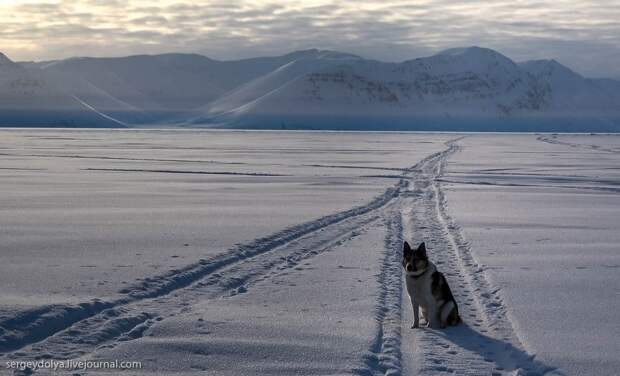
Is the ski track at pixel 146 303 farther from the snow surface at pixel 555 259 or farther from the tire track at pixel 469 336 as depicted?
the snow surface at pixel 555 259

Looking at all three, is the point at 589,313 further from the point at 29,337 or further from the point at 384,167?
the point at 384,167

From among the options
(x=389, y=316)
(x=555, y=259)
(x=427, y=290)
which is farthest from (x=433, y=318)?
(x=555, y=259)

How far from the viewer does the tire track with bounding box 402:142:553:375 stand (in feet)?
19.7

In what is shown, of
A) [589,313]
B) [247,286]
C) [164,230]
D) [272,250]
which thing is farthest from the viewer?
[164,230]

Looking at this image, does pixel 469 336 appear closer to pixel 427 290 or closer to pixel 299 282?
pixel 427 290

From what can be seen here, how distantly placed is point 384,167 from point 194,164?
803 centimetres

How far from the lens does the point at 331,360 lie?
20.1ft

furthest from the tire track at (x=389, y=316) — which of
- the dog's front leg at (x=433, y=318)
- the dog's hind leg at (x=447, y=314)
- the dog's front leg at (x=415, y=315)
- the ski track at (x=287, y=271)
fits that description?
the dog's hind leg at (x=447, y=314)

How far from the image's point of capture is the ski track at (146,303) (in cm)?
634

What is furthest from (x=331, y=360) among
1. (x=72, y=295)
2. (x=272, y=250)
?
(x=272, y=250)

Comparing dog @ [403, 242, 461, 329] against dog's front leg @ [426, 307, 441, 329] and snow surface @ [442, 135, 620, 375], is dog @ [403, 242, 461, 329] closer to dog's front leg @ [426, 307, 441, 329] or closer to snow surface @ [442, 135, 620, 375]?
dog's front leg @ [426, 307, 441, 329]

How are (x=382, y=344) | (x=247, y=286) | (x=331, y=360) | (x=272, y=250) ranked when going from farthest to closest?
1. (x=272, y=250)
2. (x=247, y=286)
3. (x=382, y=344)
4. (x=331, y=360)

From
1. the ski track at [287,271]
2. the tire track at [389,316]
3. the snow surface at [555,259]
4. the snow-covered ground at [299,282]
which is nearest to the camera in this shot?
the tire track at [389,316]

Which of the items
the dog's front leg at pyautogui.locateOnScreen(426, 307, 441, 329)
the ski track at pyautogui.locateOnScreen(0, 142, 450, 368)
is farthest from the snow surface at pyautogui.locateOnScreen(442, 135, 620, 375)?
the ski track at pyautogui.locateOnScreen(0, 142, 450, 368)
